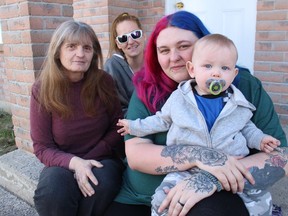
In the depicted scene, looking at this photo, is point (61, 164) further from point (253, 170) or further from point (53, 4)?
point (53, 4)

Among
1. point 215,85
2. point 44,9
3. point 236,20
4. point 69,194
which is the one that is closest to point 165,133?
point 215,85

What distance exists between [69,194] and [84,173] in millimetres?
143

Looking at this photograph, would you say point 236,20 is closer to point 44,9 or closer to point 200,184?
point 44,9

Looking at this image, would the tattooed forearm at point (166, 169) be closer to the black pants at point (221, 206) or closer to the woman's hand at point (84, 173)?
the black pants at point (221, 206)

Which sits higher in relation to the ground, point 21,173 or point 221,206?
point 221,206

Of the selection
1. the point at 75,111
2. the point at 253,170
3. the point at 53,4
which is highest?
the point at 53,4

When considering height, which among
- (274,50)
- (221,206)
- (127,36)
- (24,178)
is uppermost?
(127,36)

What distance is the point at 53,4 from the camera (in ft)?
8.16

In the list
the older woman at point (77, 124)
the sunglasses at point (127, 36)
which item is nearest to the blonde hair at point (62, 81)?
the older woman at point (77, 124)

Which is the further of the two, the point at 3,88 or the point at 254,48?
the point at 3,88

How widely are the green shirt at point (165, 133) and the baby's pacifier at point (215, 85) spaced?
0.23m

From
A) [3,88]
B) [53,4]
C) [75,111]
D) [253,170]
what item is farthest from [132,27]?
[3,88]

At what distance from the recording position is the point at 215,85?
1427mm

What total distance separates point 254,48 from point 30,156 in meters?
2.62
